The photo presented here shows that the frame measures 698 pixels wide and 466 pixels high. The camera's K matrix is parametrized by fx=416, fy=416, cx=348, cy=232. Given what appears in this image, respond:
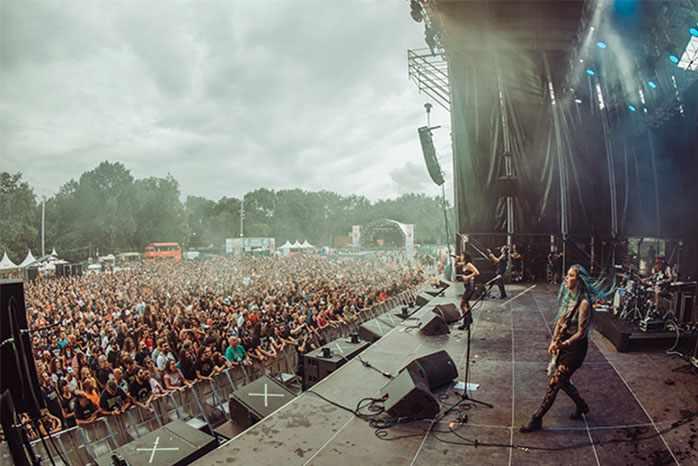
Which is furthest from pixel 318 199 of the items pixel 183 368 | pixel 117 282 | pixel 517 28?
pixel 183 368

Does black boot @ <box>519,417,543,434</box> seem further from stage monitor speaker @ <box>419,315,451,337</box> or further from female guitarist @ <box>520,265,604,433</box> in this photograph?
stage monitor speaker @ <box>419,315,451,337</box>

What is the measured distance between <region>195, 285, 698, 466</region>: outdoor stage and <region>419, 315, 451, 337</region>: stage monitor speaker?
1.51 metres

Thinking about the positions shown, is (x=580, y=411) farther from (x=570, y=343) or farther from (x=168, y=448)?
(x=168, y=448)

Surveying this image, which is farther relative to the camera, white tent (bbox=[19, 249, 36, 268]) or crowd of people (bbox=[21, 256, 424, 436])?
white tent (bbox=[19, 249, 36, 268])

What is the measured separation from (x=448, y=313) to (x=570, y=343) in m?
5.11

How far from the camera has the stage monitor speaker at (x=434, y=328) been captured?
7.98m

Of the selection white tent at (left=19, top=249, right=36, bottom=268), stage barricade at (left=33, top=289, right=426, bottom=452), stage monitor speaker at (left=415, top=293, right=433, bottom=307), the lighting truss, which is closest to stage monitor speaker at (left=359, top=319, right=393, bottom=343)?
stage barricade at (left=33, top=289, right=426, bottom=452)

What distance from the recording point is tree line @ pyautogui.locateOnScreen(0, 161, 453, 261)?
2461 cm

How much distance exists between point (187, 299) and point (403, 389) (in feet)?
38.3

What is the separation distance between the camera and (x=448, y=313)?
891cm

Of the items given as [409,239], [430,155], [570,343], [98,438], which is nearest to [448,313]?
[570,343]

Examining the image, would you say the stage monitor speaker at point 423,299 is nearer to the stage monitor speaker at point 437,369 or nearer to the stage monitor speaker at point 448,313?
the stage monitor speaker at point 448,313

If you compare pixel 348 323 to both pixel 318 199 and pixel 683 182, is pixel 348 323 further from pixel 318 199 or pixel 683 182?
pixel 318 199

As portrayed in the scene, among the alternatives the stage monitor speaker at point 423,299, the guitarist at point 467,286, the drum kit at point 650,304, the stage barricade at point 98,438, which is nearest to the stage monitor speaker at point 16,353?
the stage barricade at point 98,438
